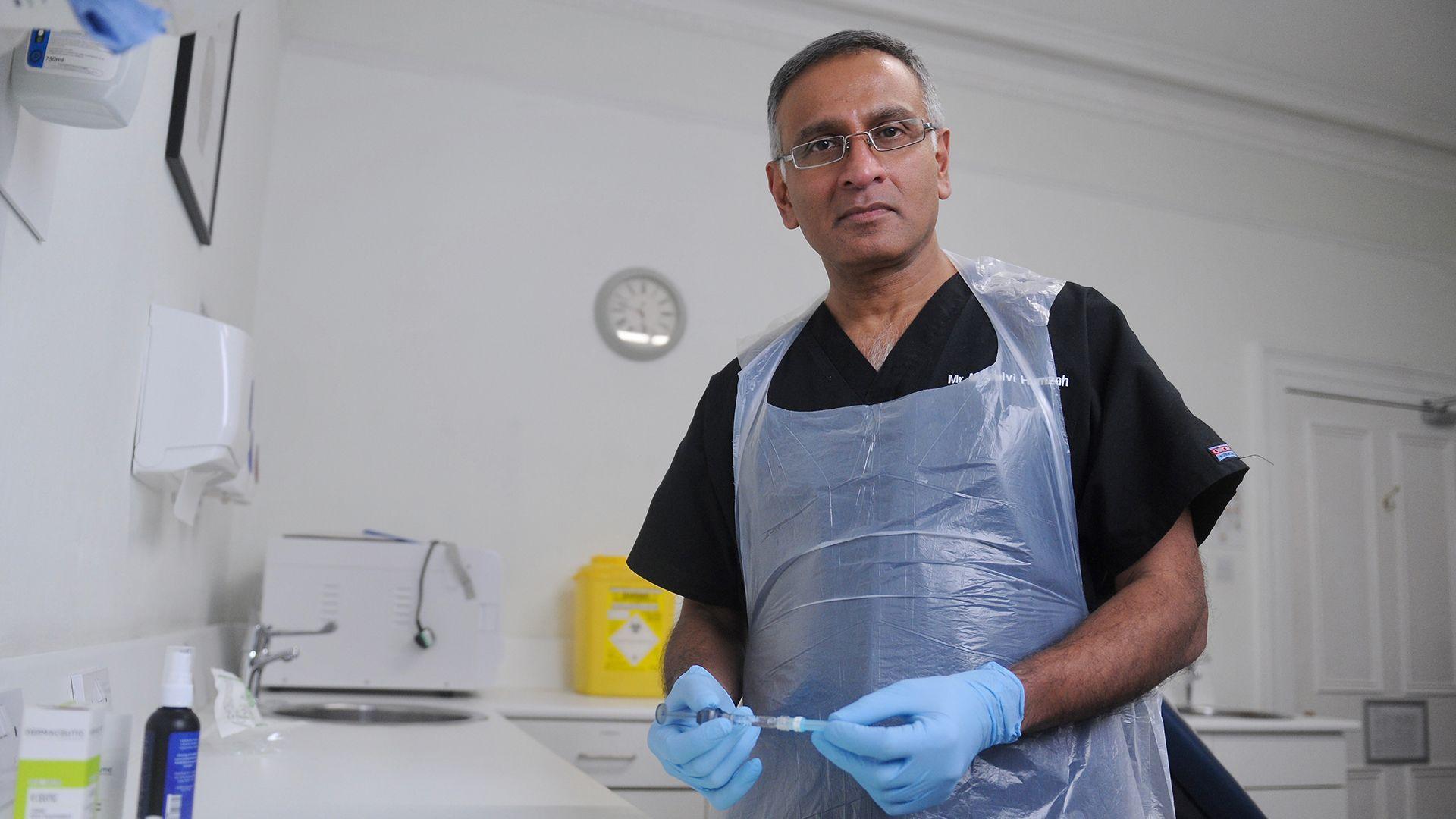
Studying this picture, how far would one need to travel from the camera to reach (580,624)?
303cm

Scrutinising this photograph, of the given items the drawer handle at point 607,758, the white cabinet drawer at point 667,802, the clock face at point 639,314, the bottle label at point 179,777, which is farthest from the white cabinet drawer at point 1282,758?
the bottle label at point 179,777

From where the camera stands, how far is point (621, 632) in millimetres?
2934

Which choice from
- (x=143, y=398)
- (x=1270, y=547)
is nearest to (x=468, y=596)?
(x=143, y=398)

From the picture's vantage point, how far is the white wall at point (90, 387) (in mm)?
1023

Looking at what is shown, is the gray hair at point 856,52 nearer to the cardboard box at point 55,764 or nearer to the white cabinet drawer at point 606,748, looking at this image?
the cardboard box at point 55,764

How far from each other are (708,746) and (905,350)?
0.48 metres

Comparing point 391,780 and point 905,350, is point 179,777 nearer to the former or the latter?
point 391,780

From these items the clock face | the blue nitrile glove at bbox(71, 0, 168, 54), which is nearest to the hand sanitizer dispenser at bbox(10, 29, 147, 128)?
the blue nitrile glove at bbox(71, 0, 168, 54)

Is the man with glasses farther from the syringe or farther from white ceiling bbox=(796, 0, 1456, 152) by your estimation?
white ceiling bbox=(796, 0, 1456, 152)

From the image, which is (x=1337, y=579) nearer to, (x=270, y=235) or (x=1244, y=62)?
(x=1244, y=62)

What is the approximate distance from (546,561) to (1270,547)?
98.5 inches

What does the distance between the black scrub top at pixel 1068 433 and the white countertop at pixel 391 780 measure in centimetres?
29

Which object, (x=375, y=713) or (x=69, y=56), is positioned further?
(x=375, y=713)

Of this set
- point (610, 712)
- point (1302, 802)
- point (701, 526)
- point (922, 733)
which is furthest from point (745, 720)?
point (1302, 802)
